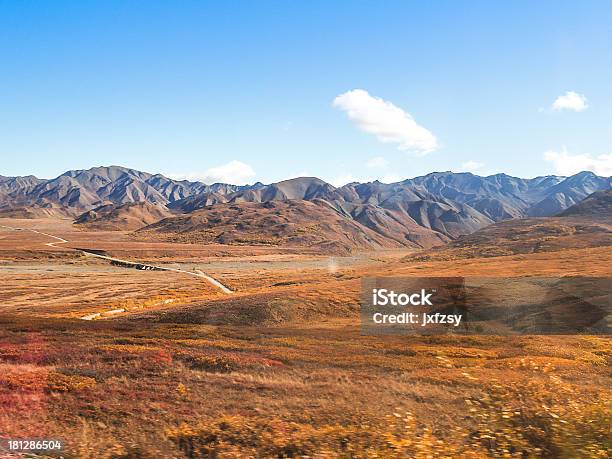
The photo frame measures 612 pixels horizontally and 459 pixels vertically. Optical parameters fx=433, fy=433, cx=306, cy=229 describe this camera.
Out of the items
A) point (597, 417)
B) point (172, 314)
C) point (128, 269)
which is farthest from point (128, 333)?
point (128, 269)

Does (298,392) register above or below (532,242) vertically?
below

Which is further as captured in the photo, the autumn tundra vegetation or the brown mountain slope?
the brown mountain slope

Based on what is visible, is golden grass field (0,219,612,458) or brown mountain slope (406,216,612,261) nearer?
golden grass field (0,219,612,458)

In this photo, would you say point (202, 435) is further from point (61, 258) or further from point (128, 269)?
point (61, 258)

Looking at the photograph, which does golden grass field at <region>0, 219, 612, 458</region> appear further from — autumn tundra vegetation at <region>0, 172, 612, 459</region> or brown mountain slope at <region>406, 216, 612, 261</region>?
brown mountain slope at <region>406, 216, 612, 261</region>

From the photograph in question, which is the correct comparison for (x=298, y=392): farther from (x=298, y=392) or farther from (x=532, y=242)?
(x=532, y=242)

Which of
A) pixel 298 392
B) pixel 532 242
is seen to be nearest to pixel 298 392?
pixel 298 392

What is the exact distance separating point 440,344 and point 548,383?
1805cm

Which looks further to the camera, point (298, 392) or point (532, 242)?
point (532, 242)

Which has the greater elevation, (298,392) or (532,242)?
(532,242)

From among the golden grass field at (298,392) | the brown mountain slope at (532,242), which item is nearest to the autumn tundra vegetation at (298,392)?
the golden grass field at (298,392)

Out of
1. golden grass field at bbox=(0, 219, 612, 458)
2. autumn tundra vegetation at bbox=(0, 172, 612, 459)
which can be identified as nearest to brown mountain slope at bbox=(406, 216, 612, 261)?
autumn tundra vegetation at bbox=(0, 172, 612, 459)

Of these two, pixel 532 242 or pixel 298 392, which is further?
pixel 532 242

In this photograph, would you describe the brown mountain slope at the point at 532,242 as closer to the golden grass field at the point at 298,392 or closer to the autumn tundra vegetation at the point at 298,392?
the autumn tundra vegetation at the point at 298,392
